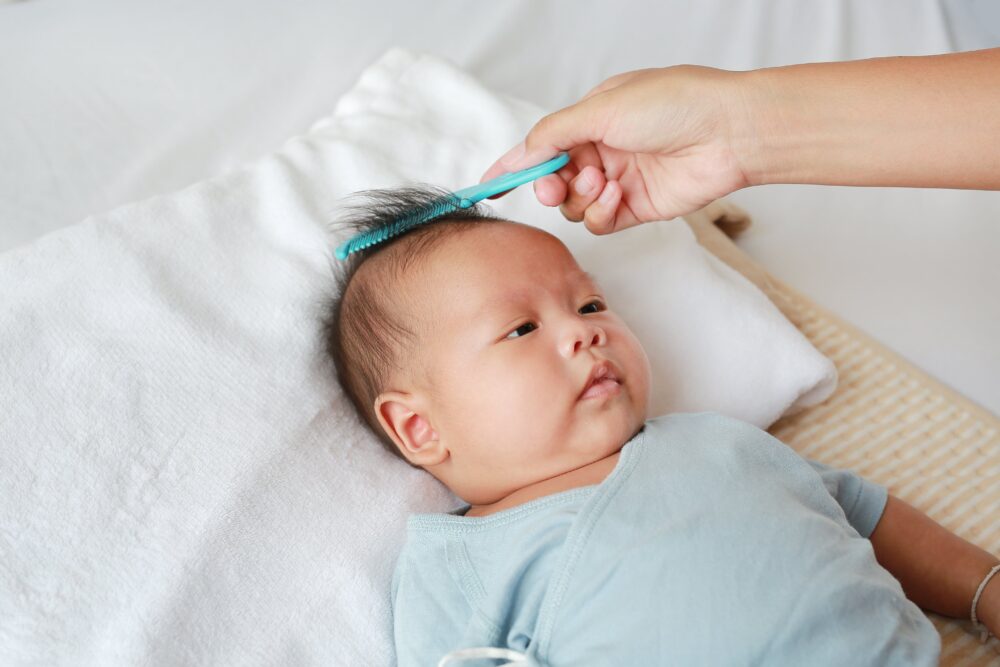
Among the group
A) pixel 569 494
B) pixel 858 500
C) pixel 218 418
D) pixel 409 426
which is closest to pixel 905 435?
pixel 858 500

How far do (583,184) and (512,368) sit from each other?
32cm

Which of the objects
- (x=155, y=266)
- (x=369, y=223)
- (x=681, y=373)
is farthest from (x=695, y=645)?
(x=155, y=266)

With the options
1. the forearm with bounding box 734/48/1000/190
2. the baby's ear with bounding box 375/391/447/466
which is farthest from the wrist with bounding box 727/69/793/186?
the baby's ear with bounding box 375/391/447/466

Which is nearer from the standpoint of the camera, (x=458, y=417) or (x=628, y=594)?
(x=628, y=594)

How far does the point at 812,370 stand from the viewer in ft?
4.19

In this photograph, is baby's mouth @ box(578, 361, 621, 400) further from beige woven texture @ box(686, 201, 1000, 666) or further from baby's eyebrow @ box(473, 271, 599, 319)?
beige woven texture @ box(686, 201, 1000, 666)

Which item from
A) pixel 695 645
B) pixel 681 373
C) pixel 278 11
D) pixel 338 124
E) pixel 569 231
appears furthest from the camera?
pixel 278 11

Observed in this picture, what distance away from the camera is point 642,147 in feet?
3.67

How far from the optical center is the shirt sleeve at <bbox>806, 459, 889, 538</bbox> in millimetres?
1111

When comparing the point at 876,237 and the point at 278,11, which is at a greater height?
the point at 278,11

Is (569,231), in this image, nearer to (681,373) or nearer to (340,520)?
(681,373)

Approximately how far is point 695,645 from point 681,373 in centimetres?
49

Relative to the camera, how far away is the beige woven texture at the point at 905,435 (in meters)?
1.22

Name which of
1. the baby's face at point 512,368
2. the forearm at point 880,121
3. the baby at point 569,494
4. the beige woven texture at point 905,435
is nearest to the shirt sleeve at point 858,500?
the baby at point 569,494
